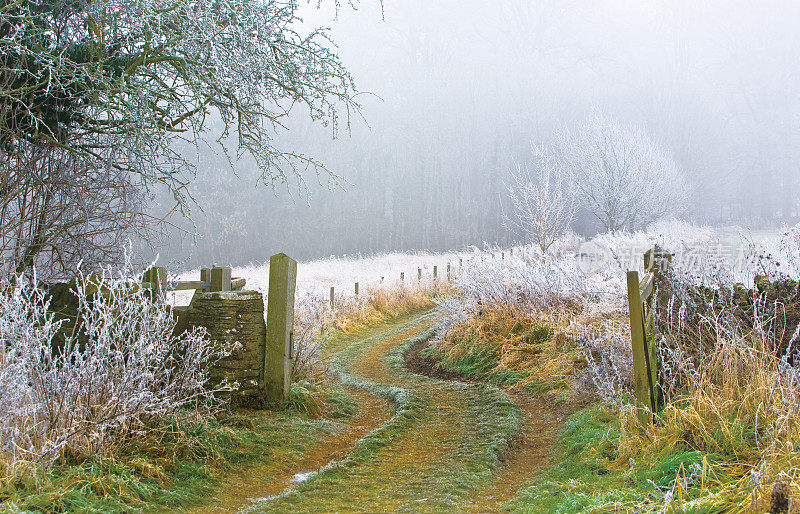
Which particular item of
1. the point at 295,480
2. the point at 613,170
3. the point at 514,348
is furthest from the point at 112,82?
the point at 613,170

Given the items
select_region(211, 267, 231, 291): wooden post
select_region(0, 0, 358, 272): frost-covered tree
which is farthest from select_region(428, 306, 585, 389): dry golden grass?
select_region(0, 0, 358, 272): frost-covered tree

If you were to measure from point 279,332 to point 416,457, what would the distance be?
1.77m

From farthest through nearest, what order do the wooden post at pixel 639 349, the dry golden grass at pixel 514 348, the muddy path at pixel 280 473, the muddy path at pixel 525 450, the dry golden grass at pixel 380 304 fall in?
the dry golden grass at pixel 380 304, the dry golden grass at pixel 514 348, the wooden post at pixel 639 349, the muddy path at pixel 525 450, the muddy path at pixel 280 473

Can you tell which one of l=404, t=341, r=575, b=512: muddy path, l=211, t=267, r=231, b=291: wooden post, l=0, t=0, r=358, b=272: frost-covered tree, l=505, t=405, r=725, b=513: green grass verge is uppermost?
l=0, t=0, r=358, b=272: frost-covered tree

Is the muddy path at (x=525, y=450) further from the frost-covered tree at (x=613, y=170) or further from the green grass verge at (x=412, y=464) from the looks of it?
the frost-covered tree at (x=613, y=170)

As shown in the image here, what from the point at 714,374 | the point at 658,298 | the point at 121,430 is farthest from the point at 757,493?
the point at 121,430

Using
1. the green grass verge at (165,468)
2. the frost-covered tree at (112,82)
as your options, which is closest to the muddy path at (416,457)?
the green grass verge at (165,468)

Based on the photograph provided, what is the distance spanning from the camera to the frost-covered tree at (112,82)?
5.17 meters

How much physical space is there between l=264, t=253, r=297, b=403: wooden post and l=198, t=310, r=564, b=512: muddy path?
0.76 metres

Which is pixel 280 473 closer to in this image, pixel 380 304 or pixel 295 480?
pixel 295 480

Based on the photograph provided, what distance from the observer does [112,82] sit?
570 centimetres

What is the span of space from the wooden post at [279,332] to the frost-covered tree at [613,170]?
25.5m

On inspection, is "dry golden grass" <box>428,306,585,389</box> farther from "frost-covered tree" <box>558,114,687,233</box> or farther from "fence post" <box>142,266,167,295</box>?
"frost-covered tree" <box>558,114,687,233</box>

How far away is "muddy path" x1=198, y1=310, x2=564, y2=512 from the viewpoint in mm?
3592
